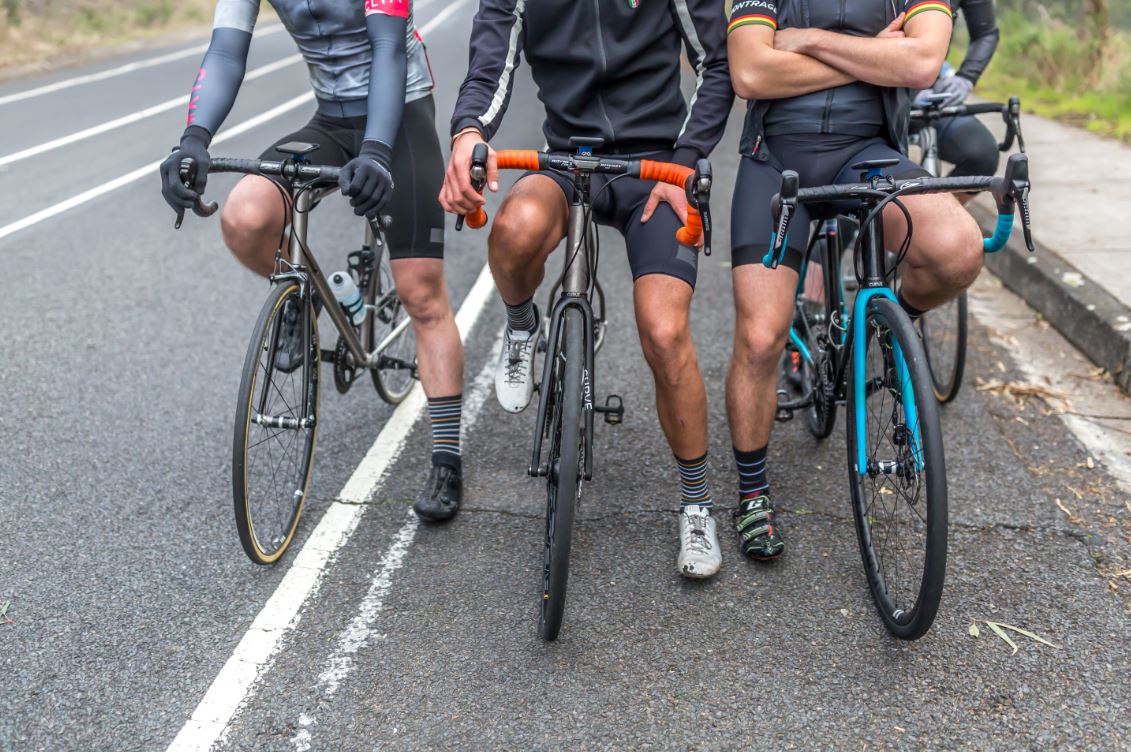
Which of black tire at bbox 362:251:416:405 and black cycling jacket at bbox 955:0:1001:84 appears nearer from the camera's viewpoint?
black tire at bbox 362:251:416:405

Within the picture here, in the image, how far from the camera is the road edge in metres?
4.96

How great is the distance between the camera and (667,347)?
3289 mm

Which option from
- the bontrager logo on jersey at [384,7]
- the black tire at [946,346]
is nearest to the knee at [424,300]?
the bontrager logo on jersey at [384,7]

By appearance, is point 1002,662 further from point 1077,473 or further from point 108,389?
point 108,389

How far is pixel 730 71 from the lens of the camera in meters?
3.45

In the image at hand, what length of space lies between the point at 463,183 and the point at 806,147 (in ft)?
4.04

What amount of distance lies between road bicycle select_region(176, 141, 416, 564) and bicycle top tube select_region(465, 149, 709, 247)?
2.11 feet

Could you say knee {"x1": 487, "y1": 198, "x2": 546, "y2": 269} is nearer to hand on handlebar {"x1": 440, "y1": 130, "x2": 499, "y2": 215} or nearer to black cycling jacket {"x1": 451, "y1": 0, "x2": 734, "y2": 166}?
hand on handlebar {"x1": 440, "y1": 130, "x2": 499, "y2": 215}

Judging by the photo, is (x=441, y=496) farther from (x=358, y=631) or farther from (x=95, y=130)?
(x=95, y=130)

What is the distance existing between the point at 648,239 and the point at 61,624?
85.1 inches

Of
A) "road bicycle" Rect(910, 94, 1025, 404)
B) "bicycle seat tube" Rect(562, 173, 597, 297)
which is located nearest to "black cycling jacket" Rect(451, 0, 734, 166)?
"bicycle seat tube" Rect(562, 173, 597, 297)

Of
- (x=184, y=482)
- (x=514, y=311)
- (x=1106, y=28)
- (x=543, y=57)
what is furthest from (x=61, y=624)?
(x=1106, y=28)

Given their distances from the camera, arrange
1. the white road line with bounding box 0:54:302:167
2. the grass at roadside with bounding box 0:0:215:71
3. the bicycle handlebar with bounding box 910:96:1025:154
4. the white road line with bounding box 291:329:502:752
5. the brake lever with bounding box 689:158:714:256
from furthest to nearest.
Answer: the grass at roadside with bounding box 0:0:215:71
the white road line with bounding box 0:54:302:167
the bicycle handlebar with bounding box 910:96:1025:154
the brake lever with bounding box 689:158:714:256
the white road line with bounding box 291:329:502:752

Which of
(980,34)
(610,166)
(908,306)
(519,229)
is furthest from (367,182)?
(980,34)
